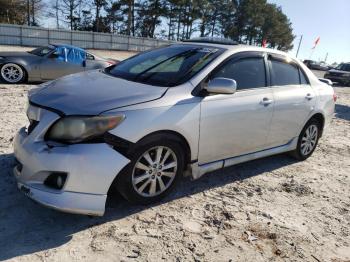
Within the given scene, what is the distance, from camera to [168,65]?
4.11 m

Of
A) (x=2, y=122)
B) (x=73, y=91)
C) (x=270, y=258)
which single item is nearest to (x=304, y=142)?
(x=270, y=258)

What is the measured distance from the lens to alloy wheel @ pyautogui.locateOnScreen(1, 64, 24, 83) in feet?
30.7

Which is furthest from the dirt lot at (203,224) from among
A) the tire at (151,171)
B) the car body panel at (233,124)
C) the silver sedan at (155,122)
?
the car body panel at (233,124)

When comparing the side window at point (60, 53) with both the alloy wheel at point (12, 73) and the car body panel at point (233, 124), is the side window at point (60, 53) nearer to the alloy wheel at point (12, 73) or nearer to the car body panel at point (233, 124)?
the alloy wheel at point (12, 73)

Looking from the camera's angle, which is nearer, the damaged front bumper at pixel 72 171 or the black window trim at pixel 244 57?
the damaged front bumper at pixel 72 171

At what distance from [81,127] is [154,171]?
864 millimetres

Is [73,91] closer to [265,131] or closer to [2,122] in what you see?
[265,131]

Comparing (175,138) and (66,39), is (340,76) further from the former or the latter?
(66,39)

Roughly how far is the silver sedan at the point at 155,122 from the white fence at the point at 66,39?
27.4 meters

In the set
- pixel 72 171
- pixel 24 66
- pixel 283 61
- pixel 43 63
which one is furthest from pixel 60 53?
pixel 72 171

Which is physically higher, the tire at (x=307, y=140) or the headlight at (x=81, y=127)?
the headlight at (x=81, y=127)

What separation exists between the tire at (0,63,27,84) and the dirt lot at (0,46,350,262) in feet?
17.0

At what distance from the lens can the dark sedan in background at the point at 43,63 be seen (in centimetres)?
941

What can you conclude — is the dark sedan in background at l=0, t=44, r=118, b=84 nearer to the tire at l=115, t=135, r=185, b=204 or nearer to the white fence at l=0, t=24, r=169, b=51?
the tire at l=115, t=135, r=185, b=204
